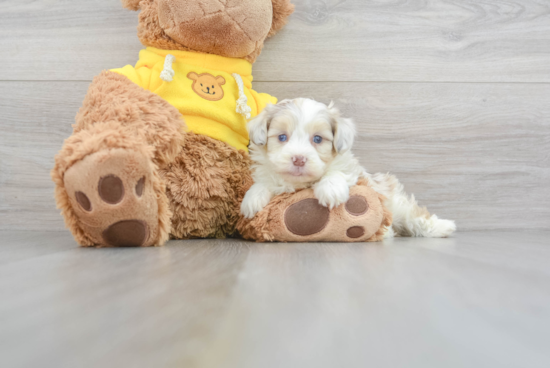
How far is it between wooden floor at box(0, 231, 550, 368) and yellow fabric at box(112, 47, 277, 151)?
1.77 ft

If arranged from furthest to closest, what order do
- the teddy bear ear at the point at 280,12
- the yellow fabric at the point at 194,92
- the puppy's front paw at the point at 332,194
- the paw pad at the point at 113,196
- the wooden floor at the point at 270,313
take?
the teddy bear ear at the point at 280,12 → the yellow fabric at the point at 194,92 → the puppy's front paw at the point at 332,194 → the paw pad at the point at 113,196 → the wooden floor at the point at 270,313

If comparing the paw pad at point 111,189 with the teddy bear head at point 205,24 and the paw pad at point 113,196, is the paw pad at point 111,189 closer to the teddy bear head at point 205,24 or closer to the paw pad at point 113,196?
the paw pad at point 113,196

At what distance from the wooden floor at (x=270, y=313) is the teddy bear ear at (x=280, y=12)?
0.96 metres

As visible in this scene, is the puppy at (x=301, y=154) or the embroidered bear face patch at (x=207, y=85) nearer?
the puppy at (x=301, y=154)

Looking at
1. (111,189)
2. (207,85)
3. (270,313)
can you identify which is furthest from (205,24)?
(270,313)

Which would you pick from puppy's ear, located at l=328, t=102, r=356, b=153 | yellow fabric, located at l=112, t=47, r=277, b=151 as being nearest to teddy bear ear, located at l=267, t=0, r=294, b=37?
yellow fabric, located at l=112, t=47, r=277, b=151

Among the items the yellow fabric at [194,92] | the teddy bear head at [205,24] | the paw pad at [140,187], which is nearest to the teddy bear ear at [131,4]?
the teddy bear head at [205,24]

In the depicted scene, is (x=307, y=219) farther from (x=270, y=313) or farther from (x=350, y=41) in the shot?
(x=350, y=41)

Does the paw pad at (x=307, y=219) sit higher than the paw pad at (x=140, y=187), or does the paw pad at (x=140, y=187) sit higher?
the paw pad at (x=140, y=187)

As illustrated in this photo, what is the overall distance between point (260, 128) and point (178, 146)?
24 cm

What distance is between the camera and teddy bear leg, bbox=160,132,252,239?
42.6 inches

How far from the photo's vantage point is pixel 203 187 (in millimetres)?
1092

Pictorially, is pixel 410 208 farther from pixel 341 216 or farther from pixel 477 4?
pixel 477 4

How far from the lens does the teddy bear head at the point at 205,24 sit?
3.61 ft
